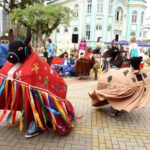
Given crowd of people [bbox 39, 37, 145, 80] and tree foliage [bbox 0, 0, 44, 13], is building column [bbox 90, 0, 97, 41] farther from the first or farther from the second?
crowd of people [bbox 39, 37, 145, 80]

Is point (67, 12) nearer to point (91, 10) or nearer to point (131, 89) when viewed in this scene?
point (91, 10)

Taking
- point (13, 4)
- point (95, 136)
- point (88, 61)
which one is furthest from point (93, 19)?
point (95, 136)

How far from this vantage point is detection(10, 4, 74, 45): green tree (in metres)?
26.5

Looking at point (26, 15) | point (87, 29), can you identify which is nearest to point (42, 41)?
point (26, 15)

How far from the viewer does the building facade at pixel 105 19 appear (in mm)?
35781

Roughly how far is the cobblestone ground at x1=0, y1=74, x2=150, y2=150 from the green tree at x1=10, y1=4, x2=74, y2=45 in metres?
22.9

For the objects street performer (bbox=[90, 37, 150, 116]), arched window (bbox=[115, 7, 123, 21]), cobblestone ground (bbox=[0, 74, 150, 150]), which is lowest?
cobblestone ground (bbox=[0, 74, 150, 150])

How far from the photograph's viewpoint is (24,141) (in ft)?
12.3

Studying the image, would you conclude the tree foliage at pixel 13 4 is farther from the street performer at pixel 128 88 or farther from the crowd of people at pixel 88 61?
the street performer at pixel 128 88

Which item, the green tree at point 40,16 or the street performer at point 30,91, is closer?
the street performer at point 30,91

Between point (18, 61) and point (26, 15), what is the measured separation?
973 inches

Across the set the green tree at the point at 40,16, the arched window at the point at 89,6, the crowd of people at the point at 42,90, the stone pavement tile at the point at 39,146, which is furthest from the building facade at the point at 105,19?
the stone pavement tile at the point at 39,146

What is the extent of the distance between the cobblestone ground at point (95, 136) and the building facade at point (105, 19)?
101 feet

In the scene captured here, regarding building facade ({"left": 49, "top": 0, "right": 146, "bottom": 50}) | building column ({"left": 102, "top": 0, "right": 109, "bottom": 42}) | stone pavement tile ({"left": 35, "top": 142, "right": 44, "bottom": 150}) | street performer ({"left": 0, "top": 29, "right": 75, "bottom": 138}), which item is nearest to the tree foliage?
building facade ({"left": 49, "top": 0, "right": 146, "bottom": 50})
